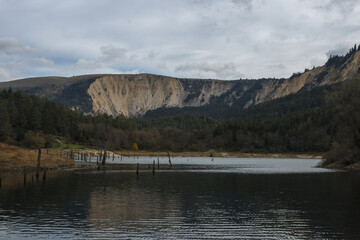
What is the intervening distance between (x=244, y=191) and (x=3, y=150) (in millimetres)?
46979

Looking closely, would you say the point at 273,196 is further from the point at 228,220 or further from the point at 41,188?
the point at 41,188

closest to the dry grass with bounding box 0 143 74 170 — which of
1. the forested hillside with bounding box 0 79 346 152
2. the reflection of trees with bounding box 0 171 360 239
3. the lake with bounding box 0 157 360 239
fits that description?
the lake with bounding box 0 157 360 239

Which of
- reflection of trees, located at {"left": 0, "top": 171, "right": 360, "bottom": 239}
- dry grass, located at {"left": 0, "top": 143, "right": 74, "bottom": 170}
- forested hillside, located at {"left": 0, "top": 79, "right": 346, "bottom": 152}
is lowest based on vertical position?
reflection of trees, located at {"left": 0, "top": 171, "right": 360, "bottom": 239}

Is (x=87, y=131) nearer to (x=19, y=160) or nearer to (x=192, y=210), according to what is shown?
(x=19, y=160)

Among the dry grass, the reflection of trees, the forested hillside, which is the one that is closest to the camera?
the reflection of trees

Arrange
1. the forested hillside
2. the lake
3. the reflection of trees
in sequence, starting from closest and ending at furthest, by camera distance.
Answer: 1. the lake
2. the reflection of trees
3. the forested hillside

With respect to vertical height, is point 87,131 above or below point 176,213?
above

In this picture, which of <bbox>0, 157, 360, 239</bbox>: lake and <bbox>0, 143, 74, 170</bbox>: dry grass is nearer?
<bbox>0, 157, 360, 239</bbox>: lake

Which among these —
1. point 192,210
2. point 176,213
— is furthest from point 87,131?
point 176,213

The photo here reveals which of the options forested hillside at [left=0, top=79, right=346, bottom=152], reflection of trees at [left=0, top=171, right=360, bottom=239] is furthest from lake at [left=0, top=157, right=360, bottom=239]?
forested hillside at [left=0, top=79, right=346, bottom=152]

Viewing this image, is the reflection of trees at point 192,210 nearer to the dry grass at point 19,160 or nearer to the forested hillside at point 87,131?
the dry grass at point 19,160

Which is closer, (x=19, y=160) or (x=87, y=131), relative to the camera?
(x=19, y=160)

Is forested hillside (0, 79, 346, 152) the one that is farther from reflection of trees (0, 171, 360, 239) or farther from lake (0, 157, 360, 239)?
lake (0, 157, 360, 239)

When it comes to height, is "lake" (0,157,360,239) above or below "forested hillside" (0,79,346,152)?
below
